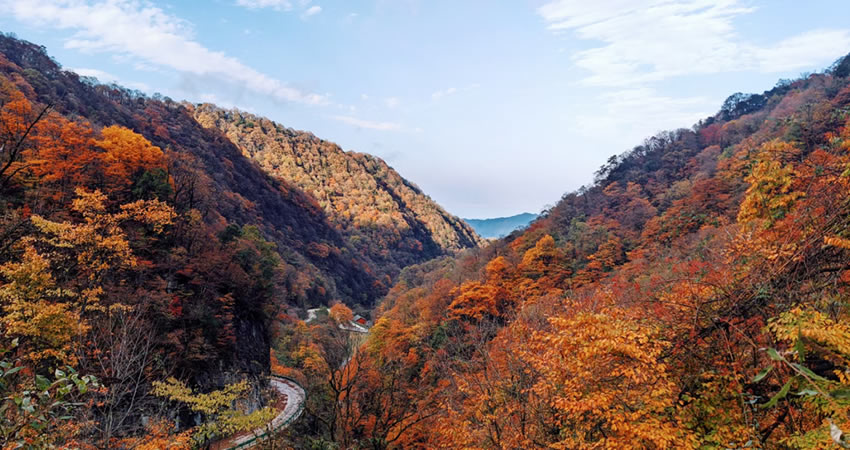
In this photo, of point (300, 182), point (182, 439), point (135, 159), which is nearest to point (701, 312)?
point (182, 439)

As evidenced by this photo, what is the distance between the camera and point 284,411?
19109 millimetres

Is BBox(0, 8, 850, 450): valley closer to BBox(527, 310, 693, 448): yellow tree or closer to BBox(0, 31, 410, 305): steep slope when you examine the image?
BBox(527, 310, 693, 448): yellow tree

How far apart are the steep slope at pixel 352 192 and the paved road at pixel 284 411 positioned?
76.6m

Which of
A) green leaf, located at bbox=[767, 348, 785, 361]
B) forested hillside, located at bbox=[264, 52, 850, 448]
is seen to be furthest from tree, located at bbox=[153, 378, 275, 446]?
green leaf, located at bbox=[767, 348, 785, 361]

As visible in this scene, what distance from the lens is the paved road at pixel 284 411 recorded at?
1495 centimetres

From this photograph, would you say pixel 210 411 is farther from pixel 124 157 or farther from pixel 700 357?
pixel 700 357

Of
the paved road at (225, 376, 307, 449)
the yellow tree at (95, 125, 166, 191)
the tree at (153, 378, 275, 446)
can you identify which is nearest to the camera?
the tree at (153, 378, 275, 446)

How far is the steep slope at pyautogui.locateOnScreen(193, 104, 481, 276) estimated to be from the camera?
372 feet

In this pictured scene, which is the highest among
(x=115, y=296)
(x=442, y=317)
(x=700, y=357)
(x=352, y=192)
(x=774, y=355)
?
(x=352, y=192)

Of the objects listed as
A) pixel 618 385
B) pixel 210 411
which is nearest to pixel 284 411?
pixel 210 411

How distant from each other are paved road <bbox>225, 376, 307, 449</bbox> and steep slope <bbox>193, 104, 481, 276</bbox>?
7660 cm

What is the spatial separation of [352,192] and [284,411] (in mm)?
111203

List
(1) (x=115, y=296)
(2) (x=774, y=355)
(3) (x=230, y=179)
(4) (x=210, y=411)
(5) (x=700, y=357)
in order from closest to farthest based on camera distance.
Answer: (2) (x=774, y=355) < (5) (x=700, y=357) < (4) (x=210, y=411) < (1) (x=115, y=296) < (3) (x=230, y=179)

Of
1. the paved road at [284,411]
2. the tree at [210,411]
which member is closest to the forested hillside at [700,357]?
the paved road at [284,411]
